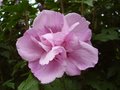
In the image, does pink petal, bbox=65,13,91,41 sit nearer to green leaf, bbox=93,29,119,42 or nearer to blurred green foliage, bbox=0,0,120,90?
blurred green foliage, bbox=0,0,120,90

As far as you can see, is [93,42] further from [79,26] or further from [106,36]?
[79,26]

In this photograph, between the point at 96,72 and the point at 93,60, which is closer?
the point at 93,60

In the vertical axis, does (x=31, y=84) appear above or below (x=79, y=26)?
below

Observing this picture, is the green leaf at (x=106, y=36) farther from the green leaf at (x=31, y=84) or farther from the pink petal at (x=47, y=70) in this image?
the pink petal at (x=47, y=70)

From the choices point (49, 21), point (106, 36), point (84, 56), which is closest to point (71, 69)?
point (84, 56)

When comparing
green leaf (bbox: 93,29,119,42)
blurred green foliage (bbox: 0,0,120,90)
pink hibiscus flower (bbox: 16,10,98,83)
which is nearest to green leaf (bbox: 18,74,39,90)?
blurred green foliage (bbox: 0,0,120,90)

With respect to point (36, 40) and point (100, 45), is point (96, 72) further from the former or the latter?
point (36, 40)

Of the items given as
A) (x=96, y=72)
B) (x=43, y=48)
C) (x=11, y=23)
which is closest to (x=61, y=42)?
(x=43, y=48)
